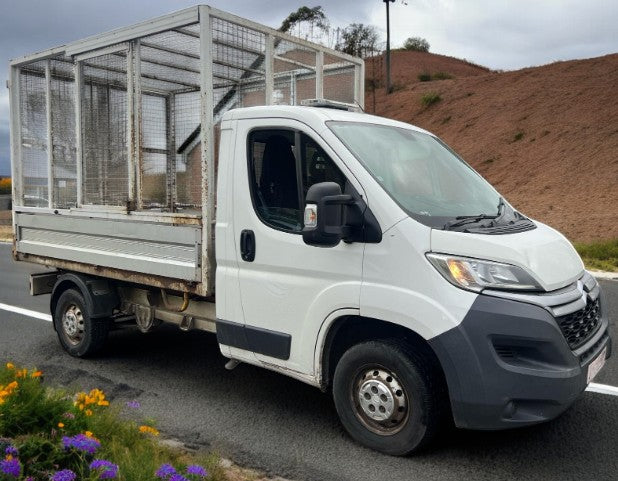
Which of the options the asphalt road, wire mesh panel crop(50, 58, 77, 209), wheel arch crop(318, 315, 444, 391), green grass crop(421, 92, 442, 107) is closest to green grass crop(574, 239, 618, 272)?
the asphalt road

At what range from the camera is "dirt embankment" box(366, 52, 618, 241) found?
864 inches

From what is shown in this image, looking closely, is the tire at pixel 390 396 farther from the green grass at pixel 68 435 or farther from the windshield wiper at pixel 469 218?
the green grass at pixel 68 435

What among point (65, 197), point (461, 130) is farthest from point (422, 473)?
point (461, 130)

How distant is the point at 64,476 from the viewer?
2.64m

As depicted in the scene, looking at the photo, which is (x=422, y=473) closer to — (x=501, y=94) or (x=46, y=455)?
(x=46, y=455)

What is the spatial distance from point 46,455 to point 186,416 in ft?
5.69

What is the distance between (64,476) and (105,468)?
189 millimetres

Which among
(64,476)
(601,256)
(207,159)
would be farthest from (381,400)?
(601,256)

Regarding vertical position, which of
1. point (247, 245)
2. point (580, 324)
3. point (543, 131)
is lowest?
point (580, 324)

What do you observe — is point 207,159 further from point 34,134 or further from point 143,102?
point 34,134

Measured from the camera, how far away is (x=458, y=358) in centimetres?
348

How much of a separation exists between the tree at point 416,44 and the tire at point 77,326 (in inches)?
2270

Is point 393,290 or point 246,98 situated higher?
point 246,98

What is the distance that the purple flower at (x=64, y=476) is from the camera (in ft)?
8.62
